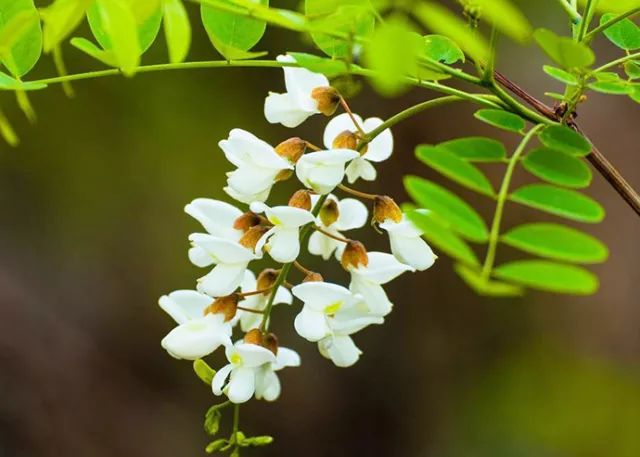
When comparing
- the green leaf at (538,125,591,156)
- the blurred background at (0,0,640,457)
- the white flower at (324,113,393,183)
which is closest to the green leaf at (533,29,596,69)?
the green leaf at (538,125,591,156)

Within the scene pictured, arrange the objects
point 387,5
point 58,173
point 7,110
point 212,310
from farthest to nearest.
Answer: point 58,173 < point 7,110 < point 212,310 < point 387,5

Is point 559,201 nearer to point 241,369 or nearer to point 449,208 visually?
point 449,208

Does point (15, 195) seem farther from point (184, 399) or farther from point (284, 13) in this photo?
point (284, 13)

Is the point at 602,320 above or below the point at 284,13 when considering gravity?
above

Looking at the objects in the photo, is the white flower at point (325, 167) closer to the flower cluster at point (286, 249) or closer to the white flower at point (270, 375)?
the flower cluster at point (286, 249)

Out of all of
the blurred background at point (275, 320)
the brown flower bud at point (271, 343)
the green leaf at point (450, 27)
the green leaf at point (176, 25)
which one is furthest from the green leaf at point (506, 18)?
the blurred background at point (275, 320)

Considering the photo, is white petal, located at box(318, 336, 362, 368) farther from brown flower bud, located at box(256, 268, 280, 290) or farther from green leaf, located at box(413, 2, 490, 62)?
green leaf, located at box(413, 2, 490, 62)

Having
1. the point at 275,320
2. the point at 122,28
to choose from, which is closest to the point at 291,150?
the point at 122,28

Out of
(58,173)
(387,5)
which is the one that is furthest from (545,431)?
(387,5)
